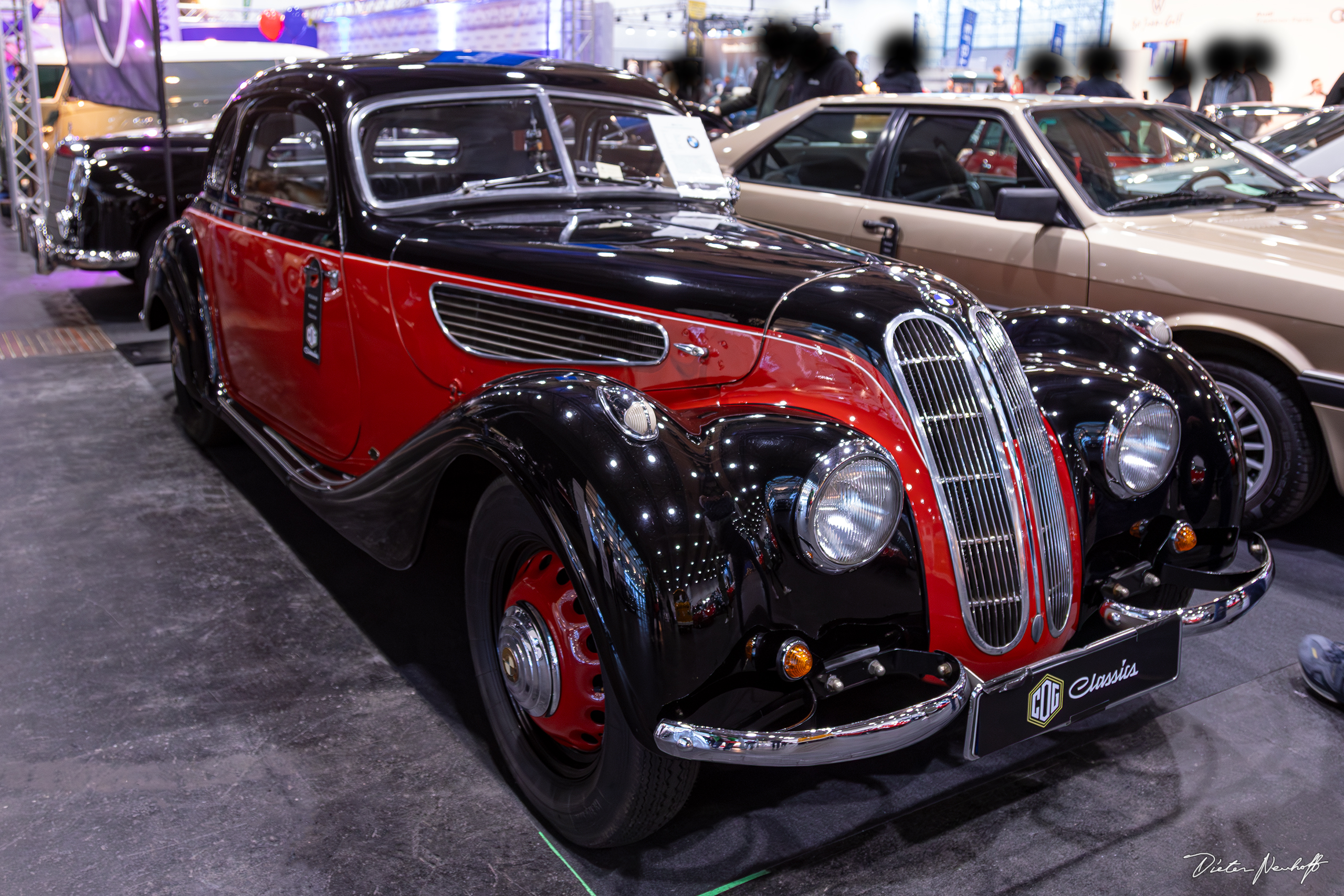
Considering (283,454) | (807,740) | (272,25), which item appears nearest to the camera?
(807,740)

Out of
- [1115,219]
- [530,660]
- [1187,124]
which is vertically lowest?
[530,660]

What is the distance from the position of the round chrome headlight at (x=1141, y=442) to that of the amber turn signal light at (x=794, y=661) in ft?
2.92

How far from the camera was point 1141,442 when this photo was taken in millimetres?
2275

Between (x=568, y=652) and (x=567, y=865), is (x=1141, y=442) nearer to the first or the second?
Result: (x=568, y=652)

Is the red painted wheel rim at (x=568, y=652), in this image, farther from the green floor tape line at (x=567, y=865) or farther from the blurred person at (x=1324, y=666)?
the blurred person at (x=1324, y=666)

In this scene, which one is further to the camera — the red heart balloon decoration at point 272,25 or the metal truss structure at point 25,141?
the red heart balloon decoration at point 272,25

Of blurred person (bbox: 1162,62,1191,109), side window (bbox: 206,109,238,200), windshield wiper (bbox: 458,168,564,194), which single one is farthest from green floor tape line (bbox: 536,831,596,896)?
blurred person (bbox: 1162,62,1191,109)

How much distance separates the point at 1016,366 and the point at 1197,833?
3.39 ft

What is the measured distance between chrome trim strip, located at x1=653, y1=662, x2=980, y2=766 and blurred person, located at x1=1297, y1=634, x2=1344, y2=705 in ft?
4.71

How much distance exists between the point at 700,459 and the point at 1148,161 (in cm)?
351

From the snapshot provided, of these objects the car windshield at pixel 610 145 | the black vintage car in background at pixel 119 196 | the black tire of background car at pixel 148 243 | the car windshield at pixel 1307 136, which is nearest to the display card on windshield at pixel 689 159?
the car windshield at pixel 610 145

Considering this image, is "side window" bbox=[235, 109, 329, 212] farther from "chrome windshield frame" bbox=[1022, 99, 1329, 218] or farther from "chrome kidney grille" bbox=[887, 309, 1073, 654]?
"chrome windshield frame" bbox=[1022, 99, 1329, 218]

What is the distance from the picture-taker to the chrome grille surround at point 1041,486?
206cm
